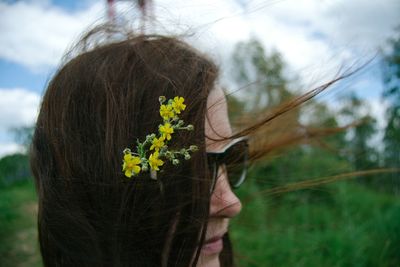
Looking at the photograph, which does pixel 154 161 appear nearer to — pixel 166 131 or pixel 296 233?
pixel 166 131

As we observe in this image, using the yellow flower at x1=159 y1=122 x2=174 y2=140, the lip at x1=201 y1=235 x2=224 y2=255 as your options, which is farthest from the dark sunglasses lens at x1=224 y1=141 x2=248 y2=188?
the yellow flower at x1=159 y1=122 x2=174 y2=140

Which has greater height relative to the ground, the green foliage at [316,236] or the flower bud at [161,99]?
the flower bud at [161,99]

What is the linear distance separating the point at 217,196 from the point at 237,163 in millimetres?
380

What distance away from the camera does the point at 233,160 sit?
5.26ft

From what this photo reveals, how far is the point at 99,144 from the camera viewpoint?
1.21 meters

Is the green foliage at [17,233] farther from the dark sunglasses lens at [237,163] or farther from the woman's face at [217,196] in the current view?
the woman's face at [217,196]

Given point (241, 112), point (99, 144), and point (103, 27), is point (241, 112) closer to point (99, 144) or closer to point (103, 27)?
point (103, 27)

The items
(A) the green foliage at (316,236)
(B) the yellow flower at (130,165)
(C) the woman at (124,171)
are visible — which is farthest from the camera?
(A) the green foliage at (316,236)

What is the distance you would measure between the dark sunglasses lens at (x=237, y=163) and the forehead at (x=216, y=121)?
8cm

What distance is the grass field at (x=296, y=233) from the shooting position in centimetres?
248

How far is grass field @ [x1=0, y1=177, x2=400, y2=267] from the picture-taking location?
2.48 m

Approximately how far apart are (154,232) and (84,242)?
0.74ft

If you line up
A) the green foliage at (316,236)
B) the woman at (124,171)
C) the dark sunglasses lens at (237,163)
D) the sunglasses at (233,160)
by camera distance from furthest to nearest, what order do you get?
the green foliage at (316,236) → the dark sunglasses lens at (237,163) → the sunglasses at (233,160) → the woman at (124,171)

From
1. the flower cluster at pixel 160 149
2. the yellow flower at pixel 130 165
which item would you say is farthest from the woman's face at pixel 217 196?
the yellow flower at pixel 130 165
